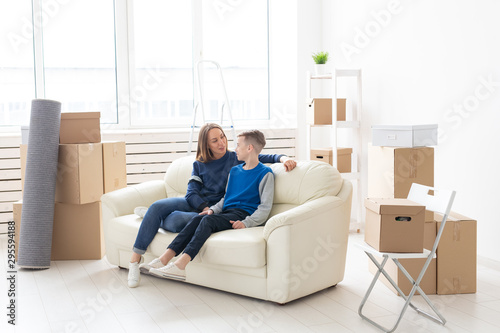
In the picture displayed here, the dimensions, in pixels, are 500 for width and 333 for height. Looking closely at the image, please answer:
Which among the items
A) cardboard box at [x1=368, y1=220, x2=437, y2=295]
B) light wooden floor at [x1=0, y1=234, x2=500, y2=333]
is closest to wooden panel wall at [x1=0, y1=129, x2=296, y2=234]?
light wooden floor at [x1=0, y1=234, x2=500, y2=333]

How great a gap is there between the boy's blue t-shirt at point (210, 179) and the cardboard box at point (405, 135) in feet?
2.25

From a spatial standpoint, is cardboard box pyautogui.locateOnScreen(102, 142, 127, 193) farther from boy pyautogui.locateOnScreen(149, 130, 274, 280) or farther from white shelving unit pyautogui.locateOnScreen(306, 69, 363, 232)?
white shelving unit pyautogui.locateOnScreen(306, 69, 363, 232)

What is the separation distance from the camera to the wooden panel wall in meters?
5.12

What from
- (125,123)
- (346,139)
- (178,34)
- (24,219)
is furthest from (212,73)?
(24,219)

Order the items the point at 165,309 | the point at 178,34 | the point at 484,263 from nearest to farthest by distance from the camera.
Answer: the point at 165,309 → the point at 484,263 → the point at 178,34

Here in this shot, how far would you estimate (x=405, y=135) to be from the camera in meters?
3.50

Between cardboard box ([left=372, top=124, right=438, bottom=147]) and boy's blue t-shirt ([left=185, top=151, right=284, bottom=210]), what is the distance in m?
0.68

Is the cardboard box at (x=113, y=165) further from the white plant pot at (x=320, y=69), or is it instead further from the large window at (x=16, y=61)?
the white plant pot at (x=320, y=69)

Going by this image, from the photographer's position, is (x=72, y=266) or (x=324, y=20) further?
(x=324, y=20)

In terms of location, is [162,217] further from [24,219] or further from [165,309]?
[24,219]

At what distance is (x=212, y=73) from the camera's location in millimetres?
6160

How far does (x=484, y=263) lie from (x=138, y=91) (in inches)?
143

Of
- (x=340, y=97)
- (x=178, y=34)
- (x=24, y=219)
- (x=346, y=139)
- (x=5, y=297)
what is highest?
(x=178, y=34)

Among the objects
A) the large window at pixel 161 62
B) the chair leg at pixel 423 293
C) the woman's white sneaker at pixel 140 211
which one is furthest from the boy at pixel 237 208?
the large window at pixel 161 62
